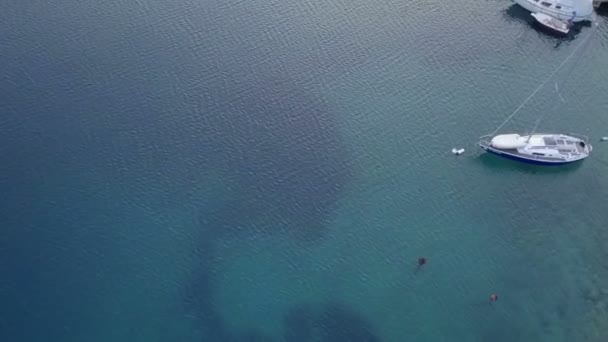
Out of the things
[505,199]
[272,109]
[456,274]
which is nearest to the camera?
[456,274]

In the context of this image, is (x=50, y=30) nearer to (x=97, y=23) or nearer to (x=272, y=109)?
(x=97, y=23)

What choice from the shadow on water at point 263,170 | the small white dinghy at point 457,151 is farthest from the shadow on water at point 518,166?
the shadow on water at point 263,170

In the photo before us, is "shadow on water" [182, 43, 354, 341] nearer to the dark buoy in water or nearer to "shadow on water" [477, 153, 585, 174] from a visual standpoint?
the dark buoy in water

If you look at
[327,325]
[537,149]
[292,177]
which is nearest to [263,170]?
[292,177]

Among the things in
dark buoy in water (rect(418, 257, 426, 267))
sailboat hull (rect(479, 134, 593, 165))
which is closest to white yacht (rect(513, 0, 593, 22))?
sailboat hull (rect(479, 134, 593, 165))

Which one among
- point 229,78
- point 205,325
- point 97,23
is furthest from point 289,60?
point 205,325

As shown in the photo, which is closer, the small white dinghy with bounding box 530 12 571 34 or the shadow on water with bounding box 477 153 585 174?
the shadow on water with bounding box 477 153 585 174

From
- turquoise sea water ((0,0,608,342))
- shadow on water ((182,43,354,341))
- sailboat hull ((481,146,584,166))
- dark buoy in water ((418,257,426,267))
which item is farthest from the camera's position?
sailboat hull ((481,146,584,166))
